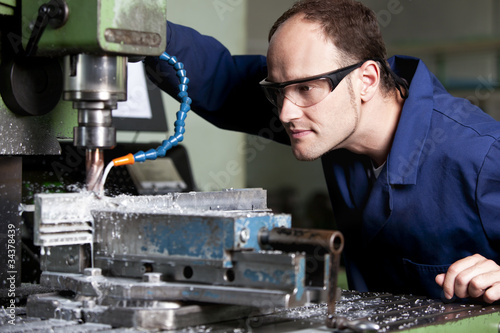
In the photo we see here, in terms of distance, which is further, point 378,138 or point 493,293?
point 378,138

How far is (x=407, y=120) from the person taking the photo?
5.10ft

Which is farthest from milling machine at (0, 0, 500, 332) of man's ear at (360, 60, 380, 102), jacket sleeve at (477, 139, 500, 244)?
man's ear at (360, 60, 380, 102)

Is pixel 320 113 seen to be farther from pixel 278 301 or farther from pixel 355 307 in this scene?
pixel 278 301

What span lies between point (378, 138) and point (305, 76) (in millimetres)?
304

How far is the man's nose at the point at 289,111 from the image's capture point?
4.83 ft

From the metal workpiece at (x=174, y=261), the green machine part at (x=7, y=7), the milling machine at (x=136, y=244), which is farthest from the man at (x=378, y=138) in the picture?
the metal workpiece at (x=174, y=261)

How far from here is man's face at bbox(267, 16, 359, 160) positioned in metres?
1.46

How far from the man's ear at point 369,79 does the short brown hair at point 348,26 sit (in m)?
0.02

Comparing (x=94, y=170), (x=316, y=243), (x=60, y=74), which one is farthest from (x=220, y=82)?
(x=316, y=243)

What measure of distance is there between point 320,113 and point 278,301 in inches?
29.4

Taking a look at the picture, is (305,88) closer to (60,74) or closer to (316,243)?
(60,74)

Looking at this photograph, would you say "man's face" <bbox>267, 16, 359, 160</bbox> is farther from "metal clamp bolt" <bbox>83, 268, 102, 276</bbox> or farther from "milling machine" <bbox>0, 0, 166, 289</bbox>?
"metal clamp bolt" <bbox>83, 268, 102, 276</bbox>

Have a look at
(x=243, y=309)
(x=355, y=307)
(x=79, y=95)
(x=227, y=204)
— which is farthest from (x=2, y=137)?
(x=355, y=307)

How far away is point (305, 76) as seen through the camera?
145 centimetres
